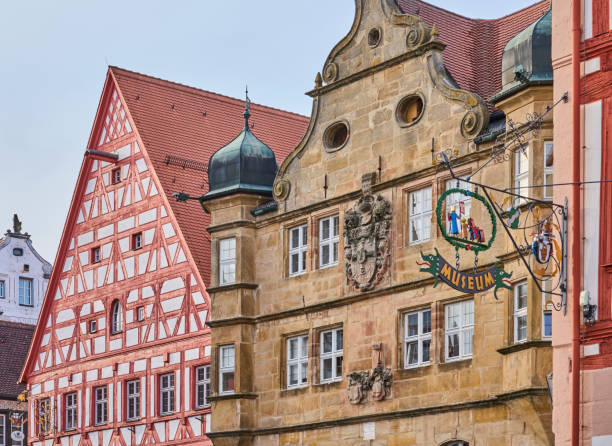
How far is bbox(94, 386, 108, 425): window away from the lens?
4347 centimetres

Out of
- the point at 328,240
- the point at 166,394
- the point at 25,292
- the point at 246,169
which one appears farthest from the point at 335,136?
the point at 25,292

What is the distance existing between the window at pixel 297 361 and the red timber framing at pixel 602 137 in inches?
502

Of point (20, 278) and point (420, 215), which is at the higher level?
point (20, 278)

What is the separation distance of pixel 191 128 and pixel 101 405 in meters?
7.83

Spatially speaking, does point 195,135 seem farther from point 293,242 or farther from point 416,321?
point 416,321

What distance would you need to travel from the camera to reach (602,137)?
22.7 m

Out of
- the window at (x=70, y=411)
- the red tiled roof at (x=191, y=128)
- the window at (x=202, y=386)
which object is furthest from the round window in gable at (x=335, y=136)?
the window at (x=70, y=411)

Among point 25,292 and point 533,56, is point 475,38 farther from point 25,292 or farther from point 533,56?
point 25,292

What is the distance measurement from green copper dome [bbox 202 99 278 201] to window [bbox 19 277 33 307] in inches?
1107

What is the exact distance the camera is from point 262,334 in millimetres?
35500

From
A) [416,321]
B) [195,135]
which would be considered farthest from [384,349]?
[195,135]

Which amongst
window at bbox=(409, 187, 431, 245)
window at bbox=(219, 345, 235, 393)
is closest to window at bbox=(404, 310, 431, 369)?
window at bbox=(409, 187, 431, 245)

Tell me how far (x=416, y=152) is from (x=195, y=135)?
1450 centimetres

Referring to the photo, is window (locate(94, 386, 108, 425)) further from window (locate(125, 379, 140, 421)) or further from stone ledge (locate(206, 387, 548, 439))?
stone ledge (locate(206, 387, 548, 439))
